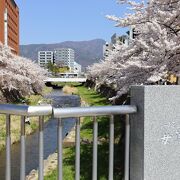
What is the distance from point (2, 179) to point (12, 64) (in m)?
18.1

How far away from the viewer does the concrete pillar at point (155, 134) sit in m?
4.30

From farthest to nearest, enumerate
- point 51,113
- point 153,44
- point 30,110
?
point 153,44 < point 51,113 < point 30,110

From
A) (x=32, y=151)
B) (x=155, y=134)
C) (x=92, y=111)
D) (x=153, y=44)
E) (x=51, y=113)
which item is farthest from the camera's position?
(x=32, y=151)

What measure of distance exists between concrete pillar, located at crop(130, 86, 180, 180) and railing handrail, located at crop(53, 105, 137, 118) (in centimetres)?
16

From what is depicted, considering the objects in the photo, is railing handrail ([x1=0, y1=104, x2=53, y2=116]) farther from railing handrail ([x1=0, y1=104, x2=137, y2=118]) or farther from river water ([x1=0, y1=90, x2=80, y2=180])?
river water ([x1=0, y1=90, x2=80, y2=180])

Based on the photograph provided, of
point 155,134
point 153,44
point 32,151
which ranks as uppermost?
point 153,44

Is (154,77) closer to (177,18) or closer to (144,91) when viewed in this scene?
(177,18)

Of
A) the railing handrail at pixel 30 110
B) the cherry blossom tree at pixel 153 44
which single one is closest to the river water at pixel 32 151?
the cherry blossom tree at pixel 153 44

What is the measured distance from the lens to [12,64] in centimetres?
2955

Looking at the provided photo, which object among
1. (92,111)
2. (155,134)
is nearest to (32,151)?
(155,134)

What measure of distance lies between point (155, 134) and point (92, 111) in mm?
777

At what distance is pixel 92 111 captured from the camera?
Answer: 4.10 m

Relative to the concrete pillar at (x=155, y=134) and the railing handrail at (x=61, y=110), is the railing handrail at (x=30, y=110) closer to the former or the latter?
the railing handrail at (x=61, y=110)

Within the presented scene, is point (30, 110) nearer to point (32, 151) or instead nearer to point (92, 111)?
point (92, 111)
